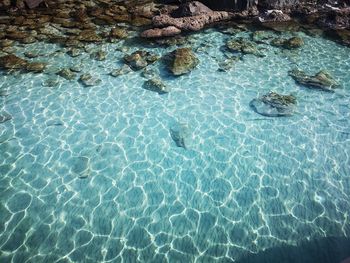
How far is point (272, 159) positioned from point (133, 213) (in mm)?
4199

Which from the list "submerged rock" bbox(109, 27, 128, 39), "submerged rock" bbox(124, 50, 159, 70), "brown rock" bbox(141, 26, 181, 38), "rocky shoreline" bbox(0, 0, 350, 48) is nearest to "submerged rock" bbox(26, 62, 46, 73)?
"rocky shoreline" bbox(0, 0, 350, 48)

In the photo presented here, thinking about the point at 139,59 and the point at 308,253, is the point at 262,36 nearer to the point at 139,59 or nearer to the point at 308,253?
the point at 139,59

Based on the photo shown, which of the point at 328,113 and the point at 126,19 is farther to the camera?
the point at 126,19

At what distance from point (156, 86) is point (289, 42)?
6872 millimetres

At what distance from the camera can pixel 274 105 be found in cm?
1048

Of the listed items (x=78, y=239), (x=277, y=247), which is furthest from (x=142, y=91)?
(x=277, y=247)

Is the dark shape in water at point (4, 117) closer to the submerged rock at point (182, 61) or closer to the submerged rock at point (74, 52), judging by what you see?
the submerged rock at point (74, 52)

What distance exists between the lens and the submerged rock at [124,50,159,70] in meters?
12.6

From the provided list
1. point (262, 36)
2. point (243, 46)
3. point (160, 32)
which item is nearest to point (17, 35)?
point (160, 32)

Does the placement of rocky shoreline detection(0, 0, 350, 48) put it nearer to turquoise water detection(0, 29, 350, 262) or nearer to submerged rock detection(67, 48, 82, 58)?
submerged rock detection(67, 48, 82, 58)

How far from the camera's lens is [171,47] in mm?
13875

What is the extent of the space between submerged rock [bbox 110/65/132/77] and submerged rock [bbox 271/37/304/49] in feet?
22.4

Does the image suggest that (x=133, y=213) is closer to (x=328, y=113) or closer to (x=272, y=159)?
(x=272, y=159)

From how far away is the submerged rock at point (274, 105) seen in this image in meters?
10.2
